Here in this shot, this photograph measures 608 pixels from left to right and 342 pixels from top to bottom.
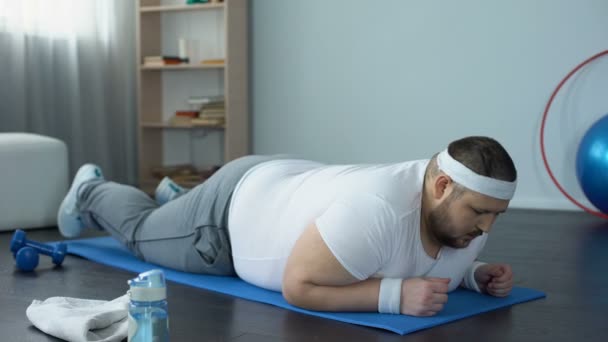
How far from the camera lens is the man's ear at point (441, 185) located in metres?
1.77

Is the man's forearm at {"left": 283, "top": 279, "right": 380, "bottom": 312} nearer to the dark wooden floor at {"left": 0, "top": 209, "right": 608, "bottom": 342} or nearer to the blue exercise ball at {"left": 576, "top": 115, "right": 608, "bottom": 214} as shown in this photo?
the dark wooden floor at {"left": 0, "top": 209, "right": 608, "bottom": 342}

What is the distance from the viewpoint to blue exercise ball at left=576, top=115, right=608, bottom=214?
3920 mm

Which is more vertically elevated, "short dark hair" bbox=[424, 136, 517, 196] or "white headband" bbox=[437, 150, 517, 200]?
"short dark hair" bbox=[424, 136, 517, 196]

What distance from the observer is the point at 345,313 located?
75.2 inches

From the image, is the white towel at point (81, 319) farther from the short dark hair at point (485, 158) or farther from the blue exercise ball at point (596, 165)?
the blue exercise ball at point (596, 165)

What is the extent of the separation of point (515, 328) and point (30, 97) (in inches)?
147

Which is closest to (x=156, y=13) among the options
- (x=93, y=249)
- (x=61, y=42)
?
(x=61, y=42)

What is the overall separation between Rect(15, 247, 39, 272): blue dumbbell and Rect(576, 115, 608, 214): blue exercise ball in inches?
111

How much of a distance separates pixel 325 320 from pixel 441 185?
1.44ft

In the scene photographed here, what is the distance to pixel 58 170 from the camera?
3.66 metres

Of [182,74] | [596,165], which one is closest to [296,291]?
[596,165]

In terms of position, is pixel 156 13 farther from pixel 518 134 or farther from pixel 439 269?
pixel 439 269

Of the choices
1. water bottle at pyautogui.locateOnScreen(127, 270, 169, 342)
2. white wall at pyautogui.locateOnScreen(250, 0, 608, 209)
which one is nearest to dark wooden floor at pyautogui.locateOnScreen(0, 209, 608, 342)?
water bottle at pyautogui.locateOnScreen(127, 270, 169, 342)

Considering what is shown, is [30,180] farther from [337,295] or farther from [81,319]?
[337,295]
